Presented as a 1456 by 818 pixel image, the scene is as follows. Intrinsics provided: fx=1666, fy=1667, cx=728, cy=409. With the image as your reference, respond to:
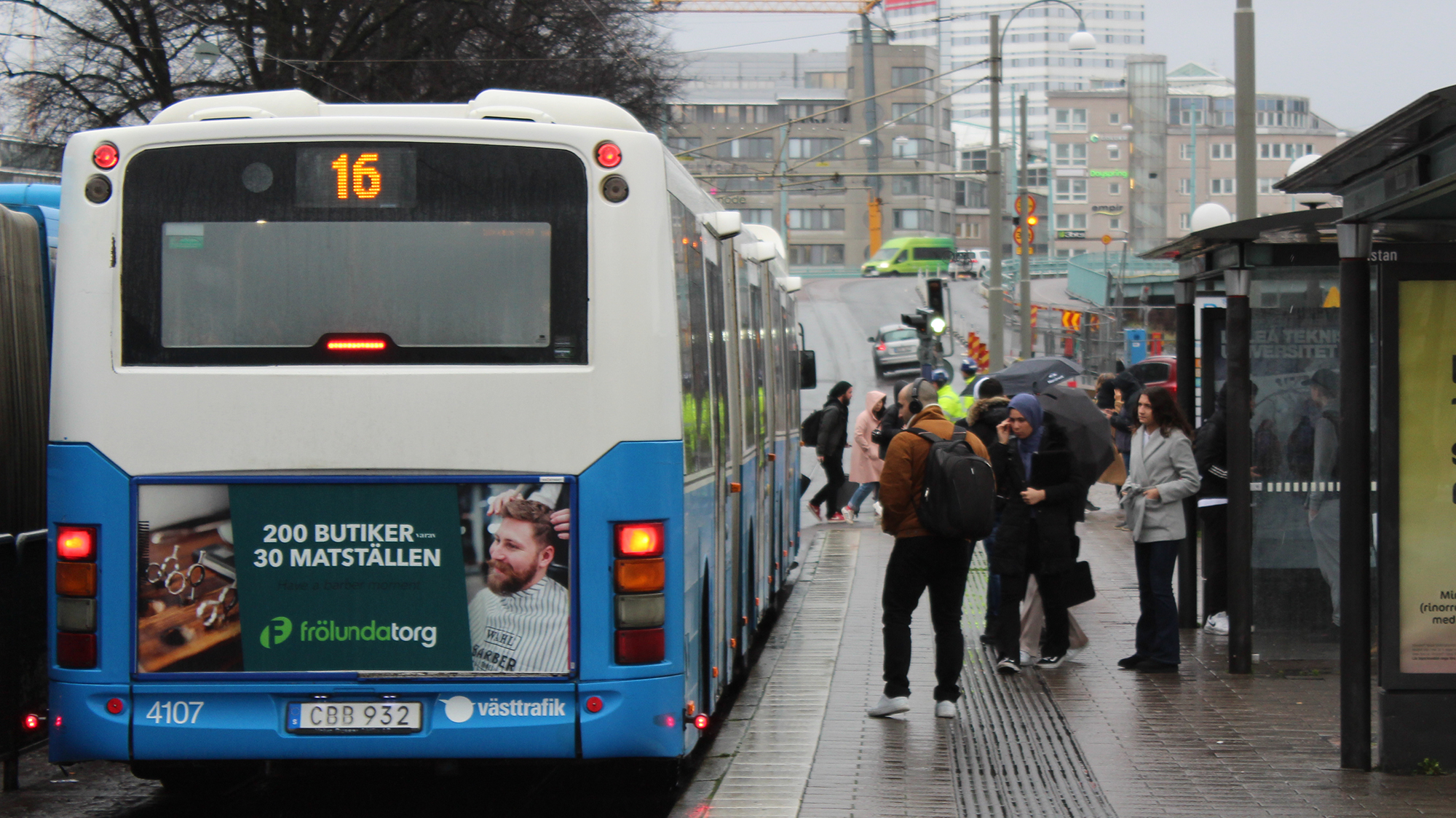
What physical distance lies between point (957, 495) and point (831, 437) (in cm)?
1188

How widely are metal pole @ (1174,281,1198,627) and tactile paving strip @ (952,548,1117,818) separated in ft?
5.88

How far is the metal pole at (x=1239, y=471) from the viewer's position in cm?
979

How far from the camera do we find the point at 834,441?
20250 millimetres

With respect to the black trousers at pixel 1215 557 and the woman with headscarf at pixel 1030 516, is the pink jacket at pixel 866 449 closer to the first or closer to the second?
the black trousers at pixel 1215 557

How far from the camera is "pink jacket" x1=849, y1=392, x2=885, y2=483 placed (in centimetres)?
1984

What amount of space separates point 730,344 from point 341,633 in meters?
3.32

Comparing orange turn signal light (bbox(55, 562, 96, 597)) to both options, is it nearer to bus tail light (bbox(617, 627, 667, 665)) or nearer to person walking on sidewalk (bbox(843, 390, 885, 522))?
bus tail light (bbox(617, 627, 667, 665))

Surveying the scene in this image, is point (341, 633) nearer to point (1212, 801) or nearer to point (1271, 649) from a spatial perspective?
point (1212, 801)

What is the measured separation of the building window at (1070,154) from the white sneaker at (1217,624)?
132m

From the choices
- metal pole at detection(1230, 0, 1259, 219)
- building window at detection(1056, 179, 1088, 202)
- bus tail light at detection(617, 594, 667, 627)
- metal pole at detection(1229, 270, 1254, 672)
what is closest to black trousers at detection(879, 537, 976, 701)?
metal pole at detection(1229, 270, 1254, 672)

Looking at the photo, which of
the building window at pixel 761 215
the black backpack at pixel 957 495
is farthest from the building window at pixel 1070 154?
the black backpack at pixel 957 495

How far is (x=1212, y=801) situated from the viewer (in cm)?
683

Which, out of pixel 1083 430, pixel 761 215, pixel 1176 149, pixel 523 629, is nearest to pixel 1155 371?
pixel 1083 430

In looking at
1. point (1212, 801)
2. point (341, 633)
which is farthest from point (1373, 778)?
point (341, 633)
